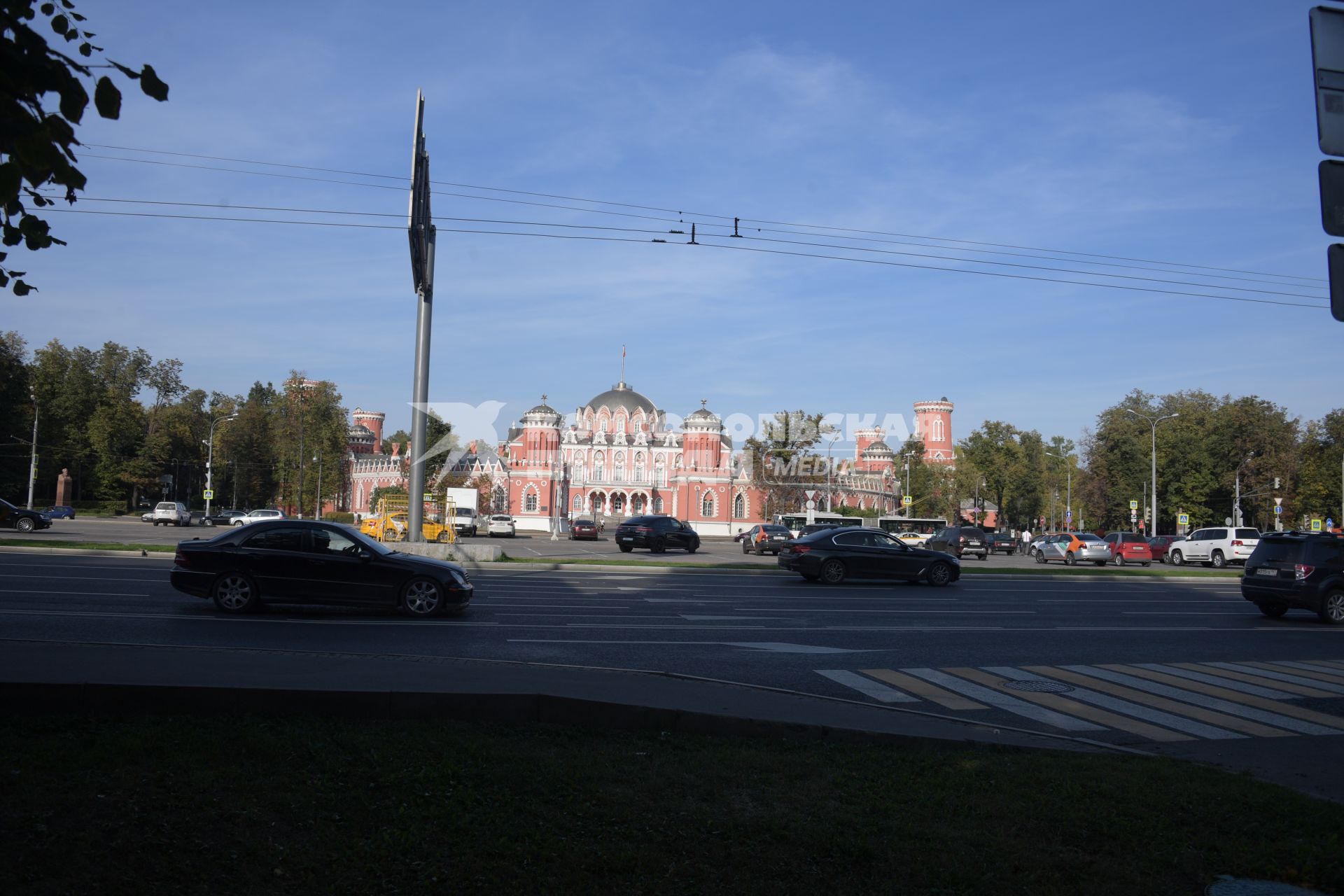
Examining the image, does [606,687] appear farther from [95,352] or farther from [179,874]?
[95,352]

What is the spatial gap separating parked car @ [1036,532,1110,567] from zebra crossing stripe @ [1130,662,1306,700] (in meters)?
34.9

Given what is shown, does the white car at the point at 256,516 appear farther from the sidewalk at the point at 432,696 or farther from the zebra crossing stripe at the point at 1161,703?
the zebra crossing stripe at the point at 1161,703

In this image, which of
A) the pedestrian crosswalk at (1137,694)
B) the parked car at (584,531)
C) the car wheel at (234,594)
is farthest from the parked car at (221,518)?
the pedestrian crosswalk at (1137,694)

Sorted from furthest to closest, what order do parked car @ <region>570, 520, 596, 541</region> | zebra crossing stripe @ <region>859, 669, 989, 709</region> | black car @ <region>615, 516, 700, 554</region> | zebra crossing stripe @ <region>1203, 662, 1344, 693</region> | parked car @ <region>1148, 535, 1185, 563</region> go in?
parked car @ <region>570, 520, 596, 541</region> < parked car @ <region>1148, 535, 1185, 563</region> < black car @ <region>615, 516, 700, 554</region> < zebra crossing stripe @ <region>1203, 662, 1344, 693</region> < zebra crossing stripe @ <region>859, 669, 989, 709</region>

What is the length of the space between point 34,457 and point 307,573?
74.6 meters

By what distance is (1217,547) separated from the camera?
4506 centimetres

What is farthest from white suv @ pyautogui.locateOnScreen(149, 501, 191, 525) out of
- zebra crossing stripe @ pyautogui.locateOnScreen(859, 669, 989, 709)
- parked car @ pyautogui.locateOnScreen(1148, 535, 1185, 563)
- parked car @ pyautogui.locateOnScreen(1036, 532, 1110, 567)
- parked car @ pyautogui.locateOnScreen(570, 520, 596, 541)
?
zebra crossing stripe @ pyautogui.locateOnScreen(859, 669, 989, 709)

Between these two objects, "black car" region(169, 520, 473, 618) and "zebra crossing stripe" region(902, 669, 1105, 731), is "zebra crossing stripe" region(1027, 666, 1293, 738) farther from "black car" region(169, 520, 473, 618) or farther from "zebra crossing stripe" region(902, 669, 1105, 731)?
"black car" region(169, 520, 473, 618)

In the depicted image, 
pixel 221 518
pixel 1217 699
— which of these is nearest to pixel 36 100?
pixel 1217 699

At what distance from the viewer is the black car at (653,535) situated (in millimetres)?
45000

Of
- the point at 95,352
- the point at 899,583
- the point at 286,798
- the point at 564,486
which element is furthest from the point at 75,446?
the point at 286,798

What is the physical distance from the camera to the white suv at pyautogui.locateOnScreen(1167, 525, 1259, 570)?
44.2 meters

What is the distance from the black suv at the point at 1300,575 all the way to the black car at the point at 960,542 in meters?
29.9

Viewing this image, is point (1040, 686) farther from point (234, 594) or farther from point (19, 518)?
point (19, 518)
